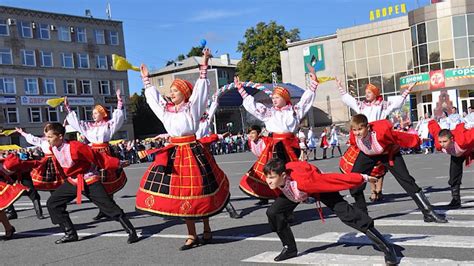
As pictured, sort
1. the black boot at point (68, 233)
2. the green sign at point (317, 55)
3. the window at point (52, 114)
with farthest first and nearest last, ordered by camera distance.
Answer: the green sign at point (317, 55), the window at point (52, 114), the black boot at point (68, 233)

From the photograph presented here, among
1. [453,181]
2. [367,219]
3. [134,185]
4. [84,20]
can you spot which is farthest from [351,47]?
[367,219]

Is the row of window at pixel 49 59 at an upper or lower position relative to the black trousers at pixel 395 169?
upper

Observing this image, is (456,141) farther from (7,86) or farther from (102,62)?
(102,62)

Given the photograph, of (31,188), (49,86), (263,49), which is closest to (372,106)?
(31,188)

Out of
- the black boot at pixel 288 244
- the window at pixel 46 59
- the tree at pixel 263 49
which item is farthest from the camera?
the tree at pixel 263 49

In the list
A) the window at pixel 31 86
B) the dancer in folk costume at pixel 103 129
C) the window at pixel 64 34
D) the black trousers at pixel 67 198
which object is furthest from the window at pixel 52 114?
the black trousers at pixel 67 198

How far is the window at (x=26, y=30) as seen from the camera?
5262 cm

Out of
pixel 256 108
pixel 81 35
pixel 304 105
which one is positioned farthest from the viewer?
pixel 81 35

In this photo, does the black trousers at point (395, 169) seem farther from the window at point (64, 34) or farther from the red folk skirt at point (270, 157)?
the window at point (64, 34)

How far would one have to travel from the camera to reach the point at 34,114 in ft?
174

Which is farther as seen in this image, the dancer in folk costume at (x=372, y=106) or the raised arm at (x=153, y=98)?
the dancer in folk costume at (x=372, y=106)

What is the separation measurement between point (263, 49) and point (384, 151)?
5964 centimetres

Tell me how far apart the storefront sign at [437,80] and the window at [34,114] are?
114 feet

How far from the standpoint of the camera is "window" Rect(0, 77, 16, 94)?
1997 inches
